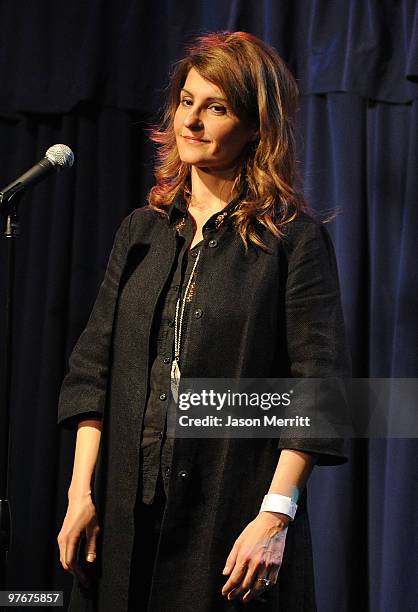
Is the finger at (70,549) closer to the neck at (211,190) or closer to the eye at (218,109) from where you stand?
the neck at (211,190)

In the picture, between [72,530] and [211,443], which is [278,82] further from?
[72,530]

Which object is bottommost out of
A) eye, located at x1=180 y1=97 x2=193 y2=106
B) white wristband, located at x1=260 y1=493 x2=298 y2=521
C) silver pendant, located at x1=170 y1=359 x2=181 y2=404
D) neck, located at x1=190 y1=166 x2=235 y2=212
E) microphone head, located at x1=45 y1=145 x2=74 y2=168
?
white wristband, located at x1=260 y1=493 x2=298 y2=521

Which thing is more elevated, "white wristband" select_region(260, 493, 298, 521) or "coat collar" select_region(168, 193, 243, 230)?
"coat collar" select_region(168, 193, 243, 230)

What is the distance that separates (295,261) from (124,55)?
1.50 metres

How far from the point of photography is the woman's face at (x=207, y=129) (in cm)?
159

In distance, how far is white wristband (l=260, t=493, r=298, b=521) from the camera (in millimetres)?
1406

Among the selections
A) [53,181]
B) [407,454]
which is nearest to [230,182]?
[407,454]

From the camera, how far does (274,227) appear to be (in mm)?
1534

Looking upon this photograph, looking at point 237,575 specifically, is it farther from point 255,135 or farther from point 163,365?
point 255,135

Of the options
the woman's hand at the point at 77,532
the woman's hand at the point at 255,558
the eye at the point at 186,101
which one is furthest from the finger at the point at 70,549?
the eye at the point at 186,101

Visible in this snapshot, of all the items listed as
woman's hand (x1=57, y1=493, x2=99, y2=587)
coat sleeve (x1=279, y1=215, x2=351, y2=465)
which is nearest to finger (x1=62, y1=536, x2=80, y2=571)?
woman's hand (x1=57, y1=493, x2=99, y2=587)

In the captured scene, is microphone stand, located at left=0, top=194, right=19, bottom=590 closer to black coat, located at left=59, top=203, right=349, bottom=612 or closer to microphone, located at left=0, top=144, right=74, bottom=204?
microphone, located at left=0, top=144, right=74, bottom=204

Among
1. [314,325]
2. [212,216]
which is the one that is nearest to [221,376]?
[314,325]

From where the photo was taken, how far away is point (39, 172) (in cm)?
168
